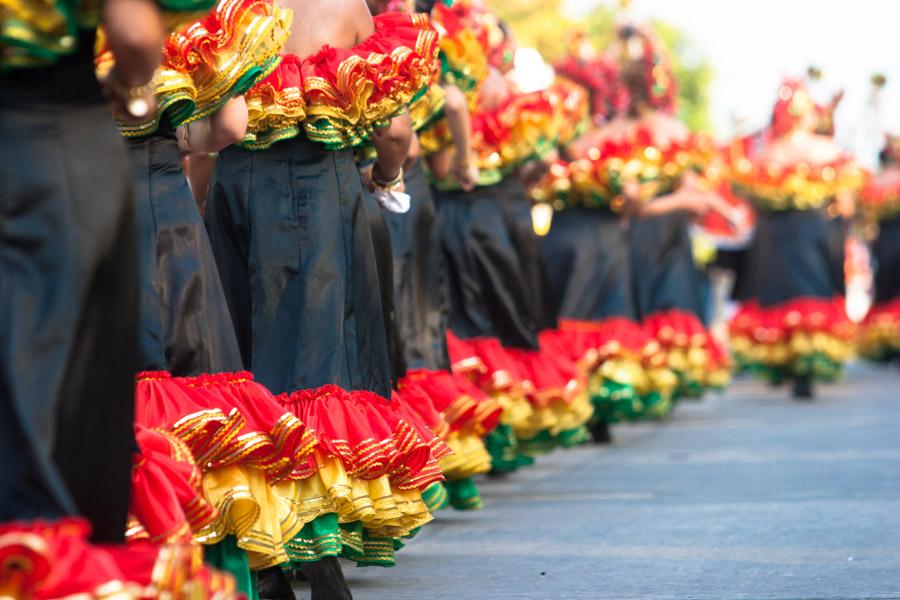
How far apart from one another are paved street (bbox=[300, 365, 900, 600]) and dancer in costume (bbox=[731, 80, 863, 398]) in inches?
149

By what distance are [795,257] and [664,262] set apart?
9.14ft

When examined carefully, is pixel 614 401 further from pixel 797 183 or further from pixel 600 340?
pixel 797 183

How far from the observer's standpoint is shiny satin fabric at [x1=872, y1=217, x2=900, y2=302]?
2195 cm

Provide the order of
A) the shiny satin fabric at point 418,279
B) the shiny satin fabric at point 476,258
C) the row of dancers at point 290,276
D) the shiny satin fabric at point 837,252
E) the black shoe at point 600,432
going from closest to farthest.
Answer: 1. the row of dancers at point 290,276
2. the shiny satin fabric at point 418,279
3. the shiny satin fabric at point 476,258
4. the black shoe at point 600,432
5. the shiny satin fabric at point 837,252

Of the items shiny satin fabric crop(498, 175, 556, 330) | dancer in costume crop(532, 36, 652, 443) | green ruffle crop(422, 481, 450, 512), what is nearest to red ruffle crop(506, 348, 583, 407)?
shiny satin fabric crop(498, 175, 556, 330)

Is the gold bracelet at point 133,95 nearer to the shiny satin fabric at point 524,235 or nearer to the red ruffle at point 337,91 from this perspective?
the red ruffle at point 337,91

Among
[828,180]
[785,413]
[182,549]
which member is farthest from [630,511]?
[828,180]

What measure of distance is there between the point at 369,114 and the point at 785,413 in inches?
417

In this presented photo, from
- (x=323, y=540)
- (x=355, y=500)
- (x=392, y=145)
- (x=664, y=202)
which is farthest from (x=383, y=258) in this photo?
(x=664, y=202)

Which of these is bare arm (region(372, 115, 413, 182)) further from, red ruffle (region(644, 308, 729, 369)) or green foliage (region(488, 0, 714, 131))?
green foliage (region(488, 0, 714, 131))

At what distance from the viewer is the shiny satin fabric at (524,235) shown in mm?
9734

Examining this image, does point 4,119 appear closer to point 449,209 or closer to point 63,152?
point 63,152

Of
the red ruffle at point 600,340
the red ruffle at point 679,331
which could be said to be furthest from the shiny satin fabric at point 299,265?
the red ruffle at point 679,331

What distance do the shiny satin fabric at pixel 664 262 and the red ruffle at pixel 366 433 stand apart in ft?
28.3
